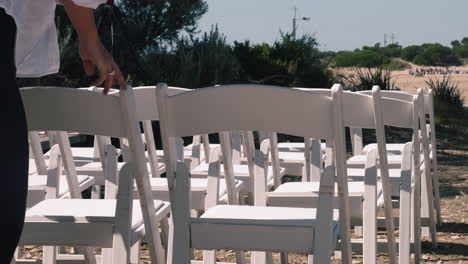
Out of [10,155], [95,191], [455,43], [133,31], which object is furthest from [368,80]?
[455,43]

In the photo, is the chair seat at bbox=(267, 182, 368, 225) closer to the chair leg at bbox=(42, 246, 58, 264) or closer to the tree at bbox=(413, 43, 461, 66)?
the chair leg at bbox=(42, 246, 58, 264)

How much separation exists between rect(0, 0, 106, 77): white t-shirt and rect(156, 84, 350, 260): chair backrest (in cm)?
45

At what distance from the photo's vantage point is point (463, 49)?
8869 centimetres

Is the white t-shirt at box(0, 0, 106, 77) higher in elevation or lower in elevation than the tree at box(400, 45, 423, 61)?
higher

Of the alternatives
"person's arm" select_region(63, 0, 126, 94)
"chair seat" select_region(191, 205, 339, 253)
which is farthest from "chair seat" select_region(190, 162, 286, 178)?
"person's arm" select_region(63, 0, 126, 94)

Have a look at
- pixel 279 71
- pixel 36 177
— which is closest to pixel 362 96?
pixel 36 177

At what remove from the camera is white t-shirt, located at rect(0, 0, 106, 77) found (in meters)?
2.16

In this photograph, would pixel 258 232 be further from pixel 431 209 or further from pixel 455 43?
pixel 455 43

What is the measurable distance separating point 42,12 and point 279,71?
11189 mm

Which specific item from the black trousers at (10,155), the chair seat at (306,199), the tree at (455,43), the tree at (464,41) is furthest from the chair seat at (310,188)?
the tree at (455,43)

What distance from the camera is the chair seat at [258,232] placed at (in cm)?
258

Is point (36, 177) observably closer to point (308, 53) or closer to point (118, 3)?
point (118, 3)

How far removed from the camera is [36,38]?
2.23 metres

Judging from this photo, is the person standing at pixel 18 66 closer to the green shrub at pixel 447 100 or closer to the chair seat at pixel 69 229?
the chair seat at pixel 69 229
